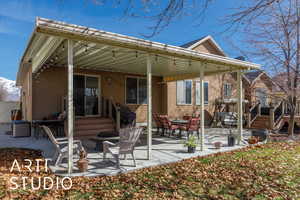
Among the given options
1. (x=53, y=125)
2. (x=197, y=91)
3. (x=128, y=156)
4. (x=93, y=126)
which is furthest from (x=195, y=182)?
(x=197, y=91)

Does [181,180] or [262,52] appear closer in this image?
[181,180]

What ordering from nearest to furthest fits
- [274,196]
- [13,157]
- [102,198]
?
[102,198], [274,196], [13,157]

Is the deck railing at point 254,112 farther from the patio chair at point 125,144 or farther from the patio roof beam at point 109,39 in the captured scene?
the patio chair at point 125,144

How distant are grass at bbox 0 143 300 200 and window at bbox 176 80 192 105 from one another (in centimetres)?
730

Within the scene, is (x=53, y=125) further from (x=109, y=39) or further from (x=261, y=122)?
(x=261, y=122)

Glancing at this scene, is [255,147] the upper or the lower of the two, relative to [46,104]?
lower

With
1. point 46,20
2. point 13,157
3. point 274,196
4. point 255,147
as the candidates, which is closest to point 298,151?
point 255,147

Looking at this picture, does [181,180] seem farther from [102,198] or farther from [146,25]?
[146,25]

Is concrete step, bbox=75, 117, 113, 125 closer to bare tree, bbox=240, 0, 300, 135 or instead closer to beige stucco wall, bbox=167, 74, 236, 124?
beige stucco wall, bbox=167, 74, 236, 124

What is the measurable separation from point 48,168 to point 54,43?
293cm

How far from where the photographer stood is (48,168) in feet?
13.5

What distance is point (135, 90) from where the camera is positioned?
10.8 meters

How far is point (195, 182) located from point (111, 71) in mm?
7514

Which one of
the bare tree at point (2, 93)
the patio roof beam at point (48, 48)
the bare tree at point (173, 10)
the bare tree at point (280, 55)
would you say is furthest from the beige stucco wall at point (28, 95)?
the bare tree at point (2, 93)
